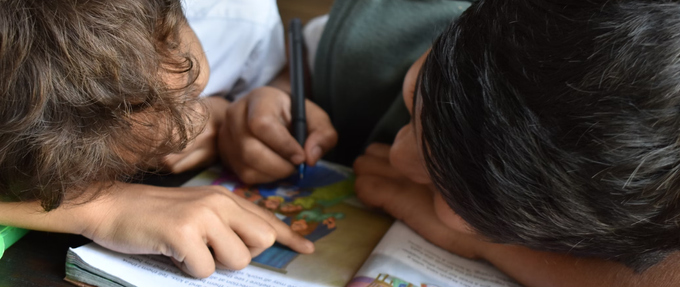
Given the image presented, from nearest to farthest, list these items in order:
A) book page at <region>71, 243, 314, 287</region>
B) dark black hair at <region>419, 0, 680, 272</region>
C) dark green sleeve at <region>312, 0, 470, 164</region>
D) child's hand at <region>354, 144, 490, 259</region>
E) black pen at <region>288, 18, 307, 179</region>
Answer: dark black hair at <region>419, 0, 680, 272</region> < book page at <region>71, 243, 314, 287</region> < child's hand at <region>354, 144, 490, 259</region> < black pen at <region>288, 18, 307, 179</region> < dark green sleeve at <region>312, 0, 470, 164</region>

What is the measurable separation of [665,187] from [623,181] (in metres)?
0.03

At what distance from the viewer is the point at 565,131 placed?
0.36 metres

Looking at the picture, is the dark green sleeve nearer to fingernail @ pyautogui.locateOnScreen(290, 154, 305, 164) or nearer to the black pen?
the black pen

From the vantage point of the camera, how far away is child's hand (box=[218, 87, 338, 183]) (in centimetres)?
64

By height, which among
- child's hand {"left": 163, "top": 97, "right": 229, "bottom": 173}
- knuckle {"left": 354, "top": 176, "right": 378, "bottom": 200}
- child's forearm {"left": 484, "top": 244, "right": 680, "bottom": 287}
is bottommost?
child's forearm {"left": 484, "top": 244, "right": 680, "bottom": 287}

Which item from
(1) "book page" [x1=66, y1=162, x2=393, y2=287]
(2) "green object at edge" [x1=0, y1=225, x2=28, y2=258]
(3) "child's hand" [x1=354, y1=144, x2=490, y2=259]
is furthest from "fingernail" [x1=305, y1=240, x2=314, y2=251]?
(2) "green object at edge" [x1=0, y1=225, x2=28, y2=258]

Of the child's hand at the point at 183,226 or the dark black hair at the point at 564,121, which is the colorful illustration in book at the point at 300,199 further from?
the dark black hair at the point at 564,121

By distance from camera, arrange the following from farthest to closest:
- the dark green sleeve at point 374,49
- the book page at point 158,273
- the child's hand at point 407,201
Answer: the dark green sleeve at point 374,49 → the child's hand at point 407,201 → the book page at point 158,273

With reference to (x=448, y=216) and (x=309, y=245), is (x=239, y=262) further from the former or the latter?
(x=448, y=216)

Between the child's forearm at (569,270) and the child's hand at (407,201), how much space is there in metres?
0.03

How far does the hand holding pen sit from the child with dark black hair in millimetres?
191

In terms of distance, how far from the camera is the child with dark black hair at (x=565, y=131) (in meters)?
0.35

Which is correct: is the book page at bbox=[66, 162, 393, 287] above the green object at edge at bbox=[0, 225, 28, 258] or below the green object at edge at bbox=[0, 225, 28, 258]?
below

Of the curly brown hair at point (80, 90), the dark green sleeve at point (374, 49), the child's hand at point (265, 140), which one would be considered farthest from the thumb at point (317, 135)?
the curly brown hair at point (80, 90)
